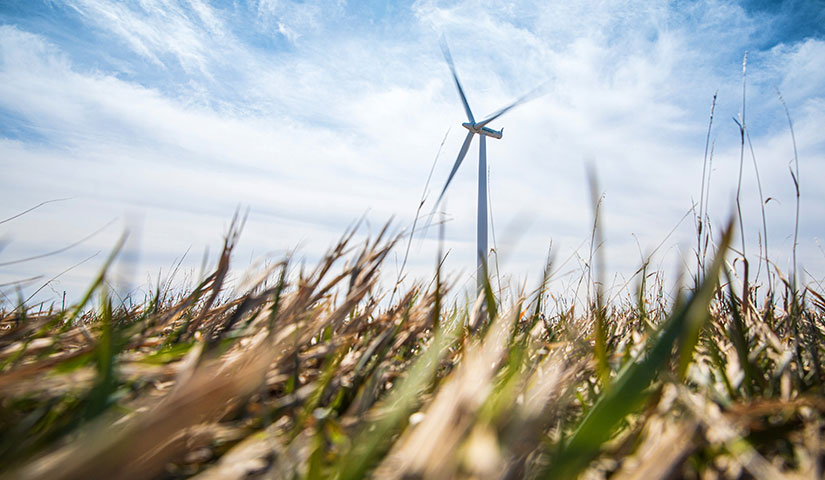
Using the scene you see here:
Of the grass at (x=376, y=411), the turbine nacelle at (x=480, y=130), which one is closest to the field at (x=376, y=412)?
the grass at (x=376, y=411)

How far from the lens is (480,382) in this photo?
0.85 m

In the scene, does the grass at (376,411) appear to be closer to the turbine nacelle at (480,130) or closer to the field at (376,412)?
the field at (376,412)

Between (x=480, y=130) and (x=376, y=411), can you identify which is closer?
(x=376, y=411)

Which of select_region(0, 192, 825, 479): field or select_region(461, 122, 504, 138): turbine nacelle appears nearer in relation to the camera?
select_region(0, 192, 825, 479): field

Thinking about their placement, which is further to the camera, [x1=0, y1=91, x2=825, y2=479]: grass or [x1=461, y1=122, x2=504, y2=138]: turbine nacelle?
[x1=461, y1=122, x2=504, y2=138]: turbine nacelle

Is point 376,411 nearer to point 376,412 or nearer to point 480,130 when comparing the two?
point 376,412

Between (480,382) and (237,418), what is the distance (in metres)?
0.52

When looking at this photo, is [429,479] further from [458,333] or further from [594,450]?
[458,333]

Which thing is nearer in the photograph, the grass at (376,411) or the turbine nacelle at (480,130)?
the grass at (376,411)

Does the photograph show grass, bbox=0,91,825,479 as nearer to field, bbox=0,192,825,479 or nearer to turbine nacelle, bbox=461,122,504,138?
field, bbox=0,192,825,479

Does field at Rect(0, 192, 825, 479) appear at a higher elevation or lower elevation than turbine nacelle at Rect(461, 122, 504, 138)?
lower

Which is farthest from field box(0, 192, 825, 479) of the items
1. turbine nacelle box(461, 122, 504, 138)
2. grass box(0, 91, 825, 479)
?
turbine nacelle box(461, 122, 504, 138)

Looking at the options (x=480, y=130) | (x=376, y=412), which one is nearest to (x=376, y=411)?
(x=376, y=412)

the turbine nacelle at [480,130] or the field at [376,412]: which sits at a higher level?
the turbine nacelle at [480,130]
